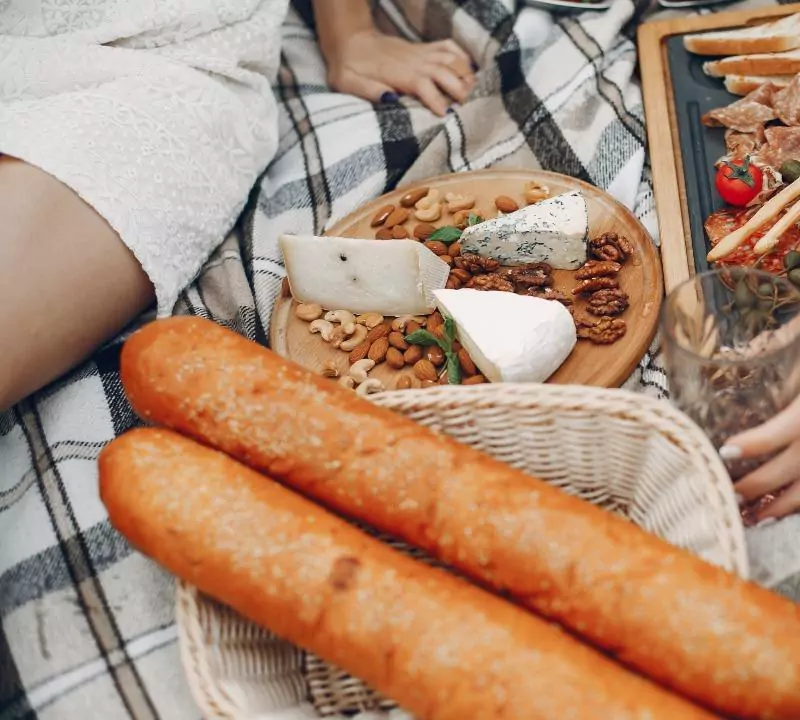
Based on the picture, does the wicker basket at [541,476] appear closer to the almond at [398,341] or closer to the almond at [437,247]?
the almond at [398,341]

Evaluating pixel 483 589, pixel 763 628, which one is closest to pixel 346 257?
pixel 483 589

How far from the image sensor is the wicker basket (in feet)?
2.50

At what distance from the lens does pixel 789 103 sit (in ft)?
4.05

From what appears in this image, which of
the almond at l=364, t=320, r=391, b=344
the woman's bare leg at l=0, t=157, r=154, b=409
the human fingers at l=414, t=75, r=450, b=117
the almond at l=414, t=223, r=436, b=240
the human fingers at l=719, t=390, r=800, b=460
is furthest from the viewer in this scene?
the human fingers at l=414, t=75, r=450, b=117

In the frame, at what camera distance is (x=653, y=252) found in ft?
3.84

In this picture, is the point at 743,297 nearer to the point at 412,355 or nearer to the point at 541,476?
the point at 541,476

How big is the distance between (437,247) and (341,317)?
0.56 feet

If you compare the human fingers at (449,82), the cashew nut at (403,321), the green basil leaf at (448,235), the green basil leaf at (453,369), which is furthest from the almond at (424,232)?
the human fingers at (449,82)

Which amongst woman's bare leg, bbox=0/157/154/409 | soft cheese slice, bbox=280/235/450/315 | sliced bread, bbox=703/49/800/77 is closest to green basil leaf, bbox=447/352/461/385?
soft cheese slice, bbox=280/235/450/315

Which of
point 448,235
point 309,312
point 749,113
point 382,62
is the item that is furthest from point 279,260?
point 749,113

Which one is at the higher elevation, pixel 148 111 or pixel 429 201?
pixel 148 111

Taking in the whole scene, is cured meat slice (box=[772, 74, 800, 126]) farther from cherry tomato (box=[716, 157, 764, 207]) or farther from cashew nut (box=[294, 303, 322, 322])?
cashew nut (box=[294, 303, 322, 322])

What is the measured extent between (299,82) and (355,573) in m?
1.17

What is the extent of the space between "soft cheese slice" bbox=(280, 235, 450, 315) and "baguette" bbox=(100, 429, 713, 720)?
41 cm
